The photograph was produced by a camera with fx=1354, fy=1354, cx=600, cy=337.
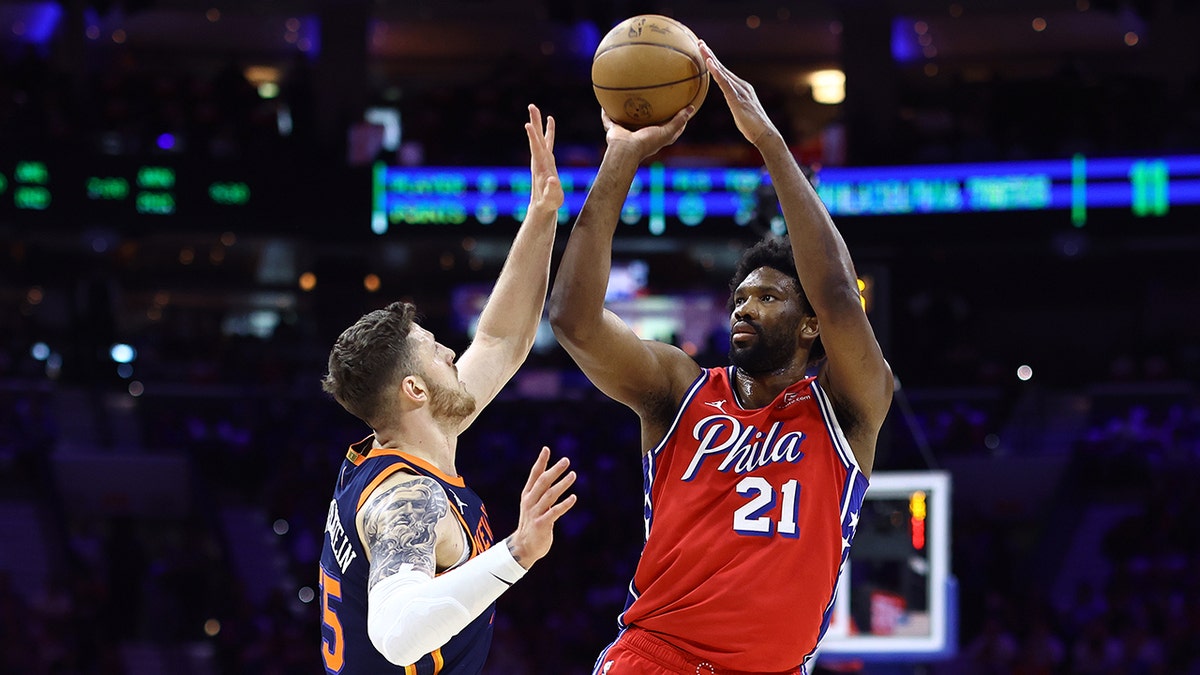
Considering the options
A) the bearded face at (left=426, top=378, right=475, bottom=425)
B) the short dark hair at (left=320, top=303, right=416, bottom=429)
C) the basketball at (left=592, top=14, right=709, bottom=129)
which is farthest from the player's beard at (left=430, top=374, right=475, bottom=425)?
the basketball at (left=592, top=14, right=709, bottom=129)

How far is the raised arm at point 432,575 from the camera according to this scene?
309 centimetres

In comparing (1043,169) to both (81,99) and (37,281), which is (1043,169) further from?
(37,281)

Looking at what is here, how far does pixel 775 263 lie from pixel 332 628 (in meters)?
1.56

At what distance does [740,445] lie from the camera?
11.9 ft

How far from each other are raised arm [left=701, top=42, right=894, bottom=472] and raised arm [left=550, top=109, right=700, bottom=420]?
1.24 ft

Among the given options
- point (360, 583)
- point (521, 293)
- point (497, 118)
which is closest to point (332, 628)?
point (360, 583)

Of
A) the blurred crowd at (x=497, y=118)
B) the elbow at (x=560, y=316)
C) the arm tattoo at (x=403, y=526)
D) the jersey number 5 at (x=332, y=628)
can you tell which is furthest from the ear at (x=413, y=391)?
the blurred crowd at (x=497, y=118)

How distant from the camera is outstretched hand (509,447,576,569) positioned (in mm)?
3123

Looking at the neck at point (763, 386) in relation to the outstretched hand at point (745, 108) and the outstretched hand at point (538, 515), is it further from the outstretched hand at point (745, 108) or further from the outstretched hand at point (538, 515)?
the outstretched hand at point (538, 515)

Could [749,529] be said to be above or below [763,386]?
below

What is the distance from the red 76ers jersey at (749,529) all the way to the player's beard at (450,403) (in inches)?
22.1

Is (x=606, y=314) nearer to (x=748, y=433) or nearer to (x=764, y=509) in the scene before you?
(x=748, y=433)

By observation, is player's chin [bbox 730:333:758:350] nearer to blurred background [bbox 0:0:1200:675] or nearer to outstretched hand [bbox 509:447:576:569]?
outstretched hand [bbox 509:447:576:569]

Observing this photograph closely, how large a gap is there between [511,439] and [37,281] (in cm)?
1104
